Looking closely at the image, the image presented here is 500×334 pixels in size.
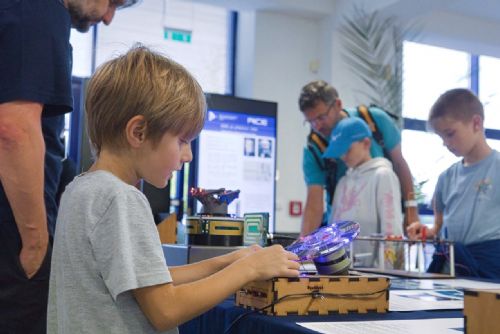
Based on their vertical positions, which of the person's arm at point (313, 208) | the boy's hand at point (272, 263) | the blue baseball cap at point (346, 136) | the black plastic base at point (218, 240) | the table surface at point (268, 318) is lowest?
the table surface at point (268, 318)

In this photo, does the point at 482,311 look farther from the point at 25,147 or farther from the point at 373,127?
the point at 373,127

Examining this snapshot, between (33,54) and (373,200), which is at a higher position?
(33,54)

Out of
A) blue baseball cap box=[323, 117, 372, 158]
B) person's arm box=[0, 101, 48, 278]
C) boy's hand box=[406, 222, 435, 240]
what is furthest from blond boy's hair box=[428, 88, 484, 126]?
person's arm box=[0, 101, 48, 278]

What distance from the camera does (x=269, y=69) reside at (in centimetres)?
394

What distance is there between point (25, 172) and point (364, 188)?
49.4 inches

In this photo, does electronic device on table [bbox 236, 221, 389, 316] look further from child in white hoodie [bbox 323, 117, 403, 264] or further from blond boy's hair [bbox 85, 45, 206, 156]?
child in white hoodie [bbox 323, 117, 403, 264]

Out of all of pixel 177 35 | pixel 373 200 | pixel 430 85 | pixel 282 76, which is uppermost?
pixel 177 35

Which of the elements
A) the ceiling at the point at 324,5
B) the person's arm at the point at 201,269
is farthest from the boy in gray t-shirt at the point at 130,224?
the ceiling at the point at 324,5

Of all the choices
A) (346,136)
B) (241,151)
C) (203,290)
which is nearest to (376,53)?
(241,151)

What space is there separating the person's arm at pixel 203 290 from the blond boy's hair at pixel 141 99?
8.6 inches

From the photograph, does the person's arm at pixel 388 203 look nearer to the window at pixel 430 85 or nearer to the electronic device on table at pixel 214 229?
the electronic device on table at pixel 214 229

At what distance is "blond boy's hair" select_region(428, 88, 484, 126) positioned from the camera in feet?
6.52

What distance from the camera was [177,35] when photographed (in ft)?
12.9

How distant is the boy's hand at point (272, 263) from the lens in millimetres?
902
